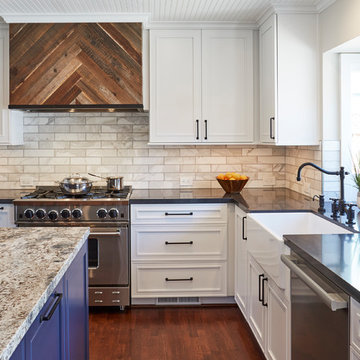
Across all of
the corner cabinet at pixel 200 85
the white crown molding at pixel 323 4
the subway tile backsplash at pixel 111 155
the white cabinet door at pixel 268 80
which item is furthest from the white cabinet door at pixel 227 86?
the white crown molding at pixel 323 4

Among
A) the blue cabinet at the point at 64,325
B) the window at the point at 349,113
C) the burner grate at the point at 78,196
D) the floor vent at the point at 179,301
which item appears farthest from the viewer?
the floor vent at the point at 179,301

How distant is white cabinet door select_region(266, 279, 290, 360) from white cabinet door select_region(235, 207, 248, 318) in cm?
73

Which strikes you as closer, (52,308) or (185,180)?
(52,308)

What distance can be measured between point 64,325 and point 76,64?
265 centimetres

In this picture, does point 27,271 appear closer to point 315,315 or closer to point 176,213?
point 315,315

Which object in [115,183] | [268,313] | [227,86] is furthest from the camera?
[227,86]

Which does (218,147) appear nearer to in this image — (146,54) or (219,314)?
(146,54)

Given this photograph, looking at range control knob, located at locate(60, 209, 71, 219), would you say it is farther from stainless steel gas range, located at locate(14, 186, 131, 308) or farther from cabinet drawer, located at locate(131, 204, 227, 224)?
cabinet drawer, located at locate(131, 204, 227, 224)

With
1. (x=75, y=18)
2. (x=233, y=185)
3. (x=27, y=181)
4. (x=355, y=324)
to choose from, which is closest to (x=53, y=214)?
(x=27, y=181)

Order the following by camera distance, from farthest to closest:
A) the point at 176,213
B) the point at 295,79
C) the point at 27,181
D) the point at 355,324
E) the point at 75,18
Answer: the point at 27,181
the point at 75,18
the point at 176,213
the point at 295,79
the point at 355,324

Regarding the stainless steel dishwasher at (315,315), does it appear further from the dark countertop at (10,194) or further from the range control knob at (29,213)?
the dark countertop at (10,194)

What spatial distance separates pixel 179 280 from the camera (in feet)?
13.2

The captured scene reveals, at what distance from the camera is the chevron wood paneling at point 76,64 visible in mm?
4102

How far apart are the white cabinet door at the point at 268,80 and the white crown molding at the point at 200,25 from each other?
0.15m
